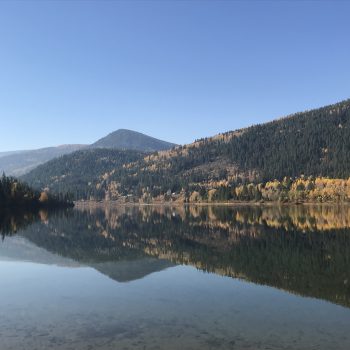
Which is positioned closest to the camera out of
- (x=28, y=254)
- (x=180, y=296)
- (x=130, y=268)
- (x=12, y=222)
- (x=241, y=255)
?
(x=180, y=296)

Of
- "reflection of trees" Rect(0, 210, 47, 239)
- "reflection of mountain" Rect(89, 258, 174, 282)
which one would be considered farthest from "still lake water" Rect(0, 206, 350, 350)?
"reflection of trees" Rect(0, 210, 47, 239)

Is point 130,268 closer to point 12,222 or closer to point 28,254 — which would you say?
point 28,254

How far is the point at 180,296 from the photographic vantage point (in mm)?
36062

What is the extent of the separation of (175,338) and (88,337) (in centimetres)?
490

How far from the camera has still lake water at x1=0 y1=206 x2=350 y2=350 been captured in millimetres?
24016

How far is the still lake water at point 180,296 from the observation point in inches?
945

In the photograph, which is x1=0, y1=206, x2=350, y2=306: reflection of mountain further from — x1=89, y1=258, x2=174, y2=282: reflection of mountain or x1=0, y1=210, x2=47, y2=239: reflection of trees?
x1=0, y1=210, x2=47, y2=239: reflection of trees

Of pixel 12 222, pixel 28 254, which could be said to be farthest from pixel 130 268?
pixel 12 222

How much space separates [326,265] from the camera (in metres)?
47.0

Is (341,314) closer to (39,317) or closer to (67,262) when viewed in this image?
(39,317)

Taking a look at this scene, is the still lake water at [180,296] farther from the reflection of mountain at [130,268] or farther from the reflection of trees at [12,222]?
the reflection of trees at [12,222]

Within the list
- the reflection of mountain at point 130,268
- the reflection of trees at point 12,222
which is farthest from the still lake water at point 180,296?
the reflection of trees at point 12,222

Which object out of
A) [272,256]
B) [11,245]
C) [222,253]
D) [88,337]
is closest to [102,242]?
[11,245]

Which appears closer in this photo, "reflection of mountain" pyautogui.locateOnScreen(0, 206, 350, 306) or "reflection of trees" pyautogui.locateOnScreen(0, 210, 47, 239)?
"reflection of mountain" pyautogui.locateOnScreen(0, 206, 350, 306)
